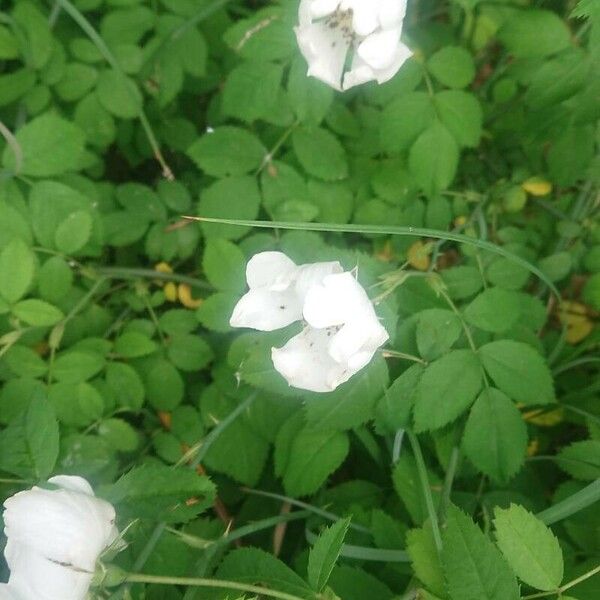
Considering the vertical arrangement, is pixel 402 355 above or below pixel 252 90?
below

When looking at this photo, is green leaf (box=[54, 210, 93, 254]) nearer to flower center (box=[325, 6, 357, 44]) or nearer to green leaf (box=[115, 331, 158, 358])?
green leaf (box=[115, 331, 158, 358])

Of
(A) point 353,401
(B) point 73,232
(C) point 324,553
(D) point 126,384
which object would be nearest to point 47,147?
(B) point 73,232

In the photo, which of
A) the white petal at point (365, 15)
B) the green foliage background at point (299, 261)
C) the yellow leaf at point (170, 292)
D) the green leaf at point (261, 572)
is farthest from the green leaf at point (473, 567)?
the yellow leaf at point (170, 292)

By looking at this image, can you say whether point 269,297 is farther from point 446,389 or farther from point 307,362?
point 446,389

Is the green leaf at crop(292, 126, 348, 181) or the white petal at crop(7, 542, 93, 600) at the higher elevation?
the green leaf at crop(292, 126, 348, 181)

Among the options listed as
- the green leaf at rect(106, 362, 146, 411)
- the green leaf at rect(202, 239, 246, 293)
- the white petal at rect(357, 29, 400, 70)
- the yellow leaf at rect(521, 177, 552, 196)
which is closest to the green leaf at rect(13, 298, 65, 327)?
the green leaf at rect(106, 362, 146, 411)

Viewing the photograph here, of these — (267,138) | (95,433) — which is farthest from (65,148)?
(95,433)
